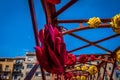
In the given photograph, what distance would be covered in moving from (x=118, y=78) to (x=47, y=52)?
63.6 meters

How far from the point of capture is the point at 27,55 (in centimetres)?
7406

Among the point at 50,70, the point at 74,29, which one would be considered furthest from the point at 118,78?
the point at 50,70

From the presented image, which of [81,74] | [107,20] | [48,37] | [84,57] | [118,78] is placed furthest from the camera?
[118,78]

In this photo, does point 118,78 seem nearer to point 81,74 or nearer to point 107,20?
point 81,74

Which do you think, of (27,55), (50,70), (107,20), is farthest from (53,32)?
(27,55)

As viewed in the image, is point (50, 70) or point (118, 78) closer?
point (50, 70)

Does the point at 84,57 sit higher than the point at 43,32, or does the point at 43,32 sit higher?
the point at 84,57

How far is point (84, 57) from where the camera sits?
9047 millimetres

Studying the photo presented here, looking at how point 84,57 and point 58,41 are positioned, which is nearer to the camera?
point 58,41

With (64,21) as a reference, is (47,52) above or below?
below

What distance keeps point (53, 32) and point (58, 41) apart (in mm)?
79

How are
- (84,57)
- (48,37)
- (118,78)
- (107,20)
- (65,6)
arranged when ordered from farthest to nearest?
(118,78)
(84,57)
(107,20)
(65,6)
(48,37)

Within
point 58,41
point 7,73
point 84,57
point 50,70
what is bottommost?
point 50,70

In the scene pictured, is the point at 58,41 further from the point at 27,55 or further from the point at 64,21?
the point at 27,55
